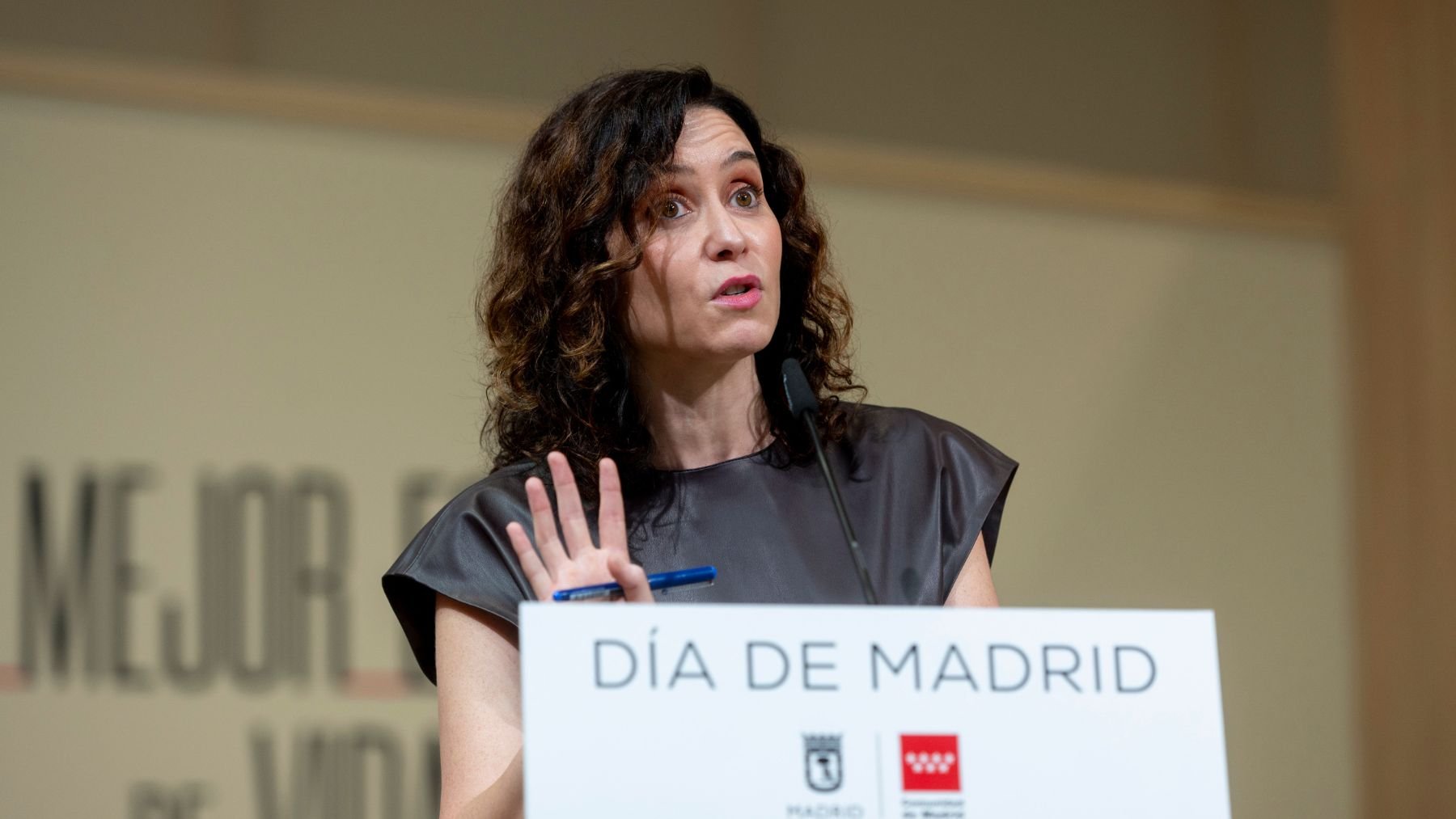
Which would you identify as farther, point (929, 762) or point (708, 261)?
point (708, 261)

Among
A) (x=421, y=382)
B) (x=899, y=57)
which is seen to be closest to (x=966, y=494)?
(x=421, y=382)

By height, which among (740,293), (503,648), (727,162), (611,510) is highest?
(727,162)

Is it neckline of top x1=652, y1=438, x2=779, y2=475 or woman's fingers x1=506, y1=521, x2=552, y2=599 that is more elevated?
neckline of top x1=652, y1=438, x2=779, y2=475

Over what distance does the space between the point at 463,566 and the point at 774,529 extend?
0.36m

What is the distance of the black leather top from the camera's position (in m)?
1.89

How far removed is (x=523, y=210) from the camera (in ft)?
6.84

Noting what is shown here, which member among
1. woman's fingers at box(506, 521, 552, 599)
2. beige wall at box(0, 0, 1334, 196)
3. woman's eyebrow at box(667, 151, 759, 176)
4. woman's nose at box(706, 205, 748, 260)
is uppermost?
beige wall at box(0, 0, 1334, 196)

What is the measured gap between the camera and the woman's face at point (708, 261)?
1886mm

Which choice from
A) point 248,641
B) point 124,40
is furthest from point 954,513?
point 124,40

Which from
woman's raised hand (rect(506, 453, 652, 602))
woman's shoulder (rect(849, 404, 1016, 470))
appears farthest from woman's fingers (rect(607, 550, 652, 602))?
woman's shoulder (rect(849, 404, 1016, 470))

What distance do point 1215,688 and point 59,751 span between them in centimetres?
307

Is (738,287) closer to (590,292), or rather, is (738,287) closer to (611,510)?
(590,292)

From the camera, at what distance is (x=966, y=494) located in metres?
1.99

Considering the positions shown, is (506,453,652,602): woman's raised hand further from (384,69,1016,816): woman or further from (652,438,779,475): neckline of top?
(652,438,779,475): neckline of top
